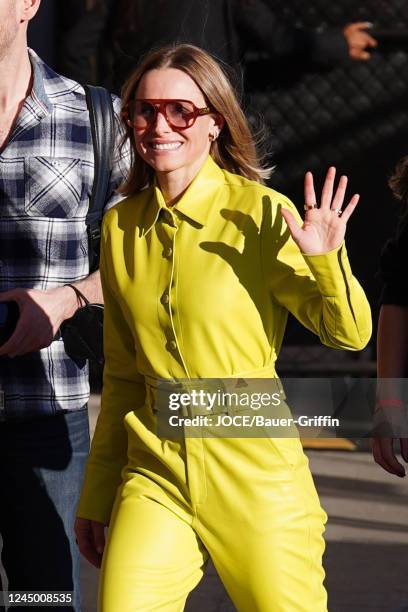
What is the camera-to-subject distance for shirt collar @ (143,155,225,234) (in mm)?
3203

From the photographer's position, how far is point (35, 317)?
3518mm

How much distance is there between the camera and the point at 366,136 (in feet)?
27.3

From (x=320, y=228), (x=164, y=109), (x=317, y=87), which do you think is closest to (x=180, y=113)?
(x=164, y=109)

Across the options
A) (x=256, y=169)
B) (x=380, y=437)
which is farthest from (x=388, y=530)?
(x=256, y=169)

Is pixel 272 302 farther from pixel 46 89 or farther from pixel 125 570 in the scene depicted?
pixel 46 89

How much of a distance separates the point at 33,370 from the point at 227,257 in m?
0.78

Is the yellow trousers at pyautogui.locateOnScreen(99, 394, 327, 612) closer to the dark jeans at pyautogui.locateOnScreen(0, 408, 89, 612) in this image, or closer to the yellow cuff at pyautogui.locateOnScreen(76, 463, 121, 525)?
the yellow cuff at pyautogui.locateOnScreen(76, 463, 121, 525)

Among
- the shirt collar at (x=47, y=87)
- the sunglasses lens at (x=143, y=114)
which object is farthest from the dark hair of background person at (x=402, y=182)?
the shirt collar at (x=47, y=87)

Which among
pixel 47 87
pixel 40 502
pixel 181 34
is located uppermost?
pixel 47 87

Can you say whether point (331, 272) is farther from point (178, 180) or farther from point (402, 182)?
point (402, 182)

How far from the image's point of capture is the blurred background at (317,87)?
771 cm

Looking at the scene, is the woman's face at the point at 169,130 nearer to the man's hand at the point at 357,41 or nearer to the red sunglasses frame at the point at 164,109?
the red sunglasses frame at the point at 164,109

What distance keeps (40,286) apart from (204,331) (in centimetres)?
68

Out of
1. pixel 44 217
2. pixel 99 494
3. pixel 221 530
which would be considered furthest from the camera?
pixel 44 217
